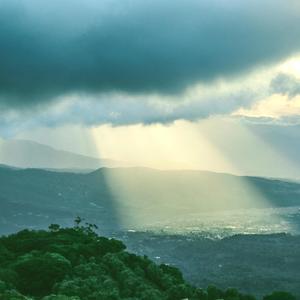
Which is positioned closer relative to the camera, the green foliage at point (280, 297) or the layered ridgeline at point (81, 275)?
the layered ridgeline at point (81, 275)

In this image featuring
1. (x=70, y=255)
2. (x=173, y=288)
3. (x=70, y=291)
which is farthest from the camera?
(x=70, y=255)

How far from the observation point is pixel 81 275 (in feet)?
228

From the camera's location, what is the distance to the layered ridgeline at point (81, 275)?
205 ft

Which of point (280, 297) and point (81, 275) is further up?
point (81, 275)

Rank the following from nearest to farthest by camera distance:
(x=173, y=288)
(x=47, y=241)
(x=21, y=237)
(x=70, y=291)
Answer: (x=70, y=291)
(x=173, y=288)
(x=47, y=241)
(x=21, y=237)

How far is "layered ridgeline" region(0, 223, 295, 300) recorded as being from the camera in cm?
6241

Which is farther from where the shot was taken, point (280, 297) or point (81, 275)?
point (280, 297)

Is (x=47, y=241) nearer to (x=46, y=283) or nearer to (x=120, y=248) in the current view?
(x=120, y=248)

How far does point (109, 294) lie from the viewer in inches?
2387

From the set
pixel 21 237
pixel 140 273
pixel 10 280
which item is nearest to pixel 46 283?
pixel 10 280

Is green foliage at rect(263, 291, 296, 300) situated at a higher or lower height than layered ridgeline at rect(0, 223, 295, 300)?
lower

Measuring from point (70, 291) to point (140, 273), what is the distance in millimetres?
20749

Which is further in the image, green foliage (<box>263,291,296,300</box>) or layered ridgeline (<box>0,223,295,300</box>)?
green foliage (<box>263,291,296,300</box>)

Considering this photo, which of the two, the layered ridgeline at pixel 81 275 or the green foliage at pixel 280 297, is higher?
the layered ridgeline at pixel 81 275
